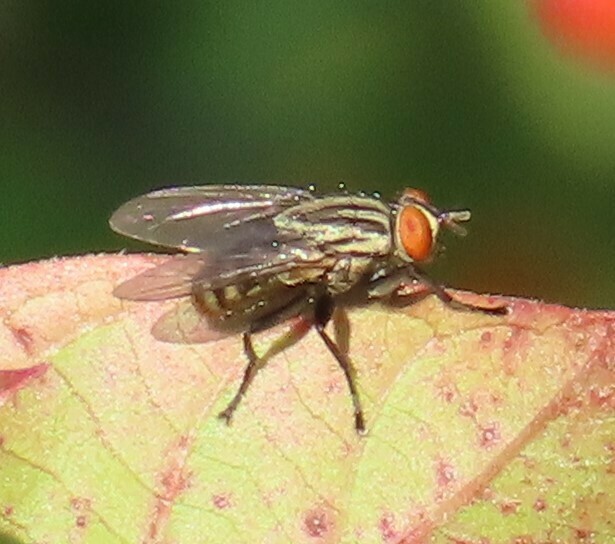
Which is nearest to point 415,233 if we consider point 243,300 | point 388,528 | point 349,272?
point 349,272

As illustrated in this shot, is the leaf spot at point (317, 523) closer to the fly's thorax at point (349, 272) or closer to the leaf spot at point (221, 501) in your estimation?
the leaf spot at point (221, 501)

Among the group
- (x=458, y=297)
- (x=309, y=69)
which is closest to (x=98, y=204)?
(x=309, y=69)

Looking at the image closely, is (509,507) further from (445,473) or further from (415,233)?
(415,233)

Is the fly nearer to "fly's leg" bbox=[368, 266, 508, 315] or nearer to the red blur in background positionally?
"fly's leg" bbox=[368, 266, 508, 315]

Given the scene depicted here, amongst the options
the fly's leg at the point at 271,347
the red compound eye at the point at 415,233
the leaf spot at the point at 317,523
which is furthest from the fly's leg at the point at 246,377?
the red compound eye at the point at 415,233

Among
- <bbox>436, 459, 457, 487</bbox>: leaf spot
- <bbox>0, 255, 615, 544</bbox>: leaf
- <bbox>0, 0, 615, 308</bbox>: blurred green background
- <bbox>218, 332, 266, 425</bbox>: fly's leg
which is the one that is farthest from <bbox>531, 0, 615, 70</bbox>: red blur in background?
<bbox>436, 459, 457, 487</bbox>: leaf spot

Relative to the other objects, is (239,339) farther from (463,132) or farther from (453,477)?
(463,132)
